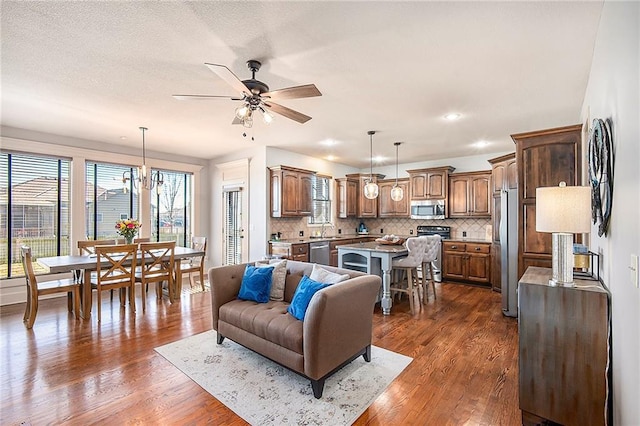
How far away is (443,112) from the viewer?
12.9ft

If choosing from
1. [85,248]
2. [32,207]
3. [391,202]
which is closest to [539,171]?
[391,202]

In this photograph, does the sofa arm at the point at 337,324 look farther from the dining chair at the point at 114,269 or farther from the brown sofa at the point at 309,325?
the dining chair at the point at 114,269

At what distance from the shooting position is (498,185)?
15.6 feet

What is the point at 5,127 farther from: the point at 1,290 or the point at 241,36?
the point at 241,36

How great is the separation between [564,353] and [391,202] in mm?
5839

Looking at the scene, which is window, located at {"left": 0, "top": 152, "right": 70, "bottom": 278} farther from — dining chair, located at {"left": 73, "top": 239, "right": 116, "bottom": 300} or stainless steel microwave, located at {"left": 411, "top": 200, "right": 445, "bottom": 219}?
stainless steel microwave, located at {"left": 411, "top": 200, "right": 445, "bottom": 219}

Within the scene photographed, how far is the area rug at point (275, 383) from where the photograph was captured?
2088 mm

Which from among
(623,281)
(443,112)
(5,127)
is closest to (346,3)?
(623,281)

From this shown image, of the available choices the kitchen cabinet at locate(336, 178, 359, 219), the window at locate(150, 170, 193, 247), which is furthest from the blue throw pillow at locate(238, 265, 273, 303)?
the kitchen cabinet at locate(336, 178, 359, 219)

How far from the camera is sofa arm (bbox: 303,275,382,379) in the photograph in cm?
224

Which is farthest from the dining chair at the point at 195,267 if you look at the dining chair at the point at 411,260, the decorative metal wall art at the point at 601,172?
the decorative metal wall art at the point at 601,172

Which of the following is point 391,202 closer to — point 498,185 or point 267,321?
point 498,185

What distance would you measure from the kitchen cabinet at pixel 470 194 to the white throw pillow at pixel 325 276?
4.63 metres

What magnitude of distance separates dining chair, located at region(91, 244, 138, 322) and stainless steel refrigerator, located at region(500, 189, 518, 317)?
5.23 metres
